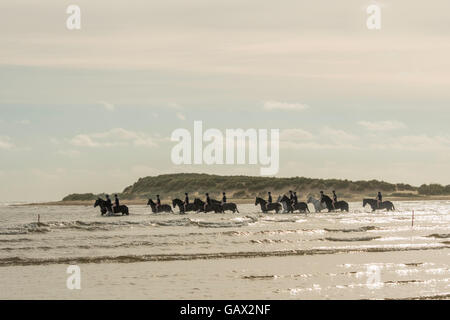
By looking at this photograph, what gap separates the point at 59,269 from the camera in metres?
21.8

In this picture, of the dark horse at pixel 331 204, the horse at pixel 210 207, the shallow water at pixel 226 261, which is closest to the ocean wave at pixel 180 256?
the shallow water at pixel 226 261

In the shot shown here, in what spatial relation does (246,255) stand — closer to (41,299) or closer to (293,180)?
(41,299)

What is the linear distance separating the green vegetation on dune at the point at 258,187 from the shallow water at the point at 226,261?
87779 millimetres

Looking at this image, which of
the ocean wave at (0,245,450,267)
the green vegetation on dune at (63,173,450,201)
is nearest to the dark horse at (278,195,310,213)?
the ocean wave at (0,245,450,267)

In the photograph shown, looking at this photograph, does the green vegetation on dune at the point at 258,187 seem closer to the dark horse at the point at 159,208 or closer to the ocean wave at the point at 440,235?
the dark horse at the point at 159,208

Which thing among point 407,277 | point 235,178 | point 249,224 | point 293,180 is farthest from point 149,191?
point 407,277

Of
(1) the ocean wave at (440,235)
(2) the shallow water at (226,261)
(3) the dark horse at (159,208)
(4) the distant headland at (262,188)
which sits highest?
(4) the distant headland at (262,188)

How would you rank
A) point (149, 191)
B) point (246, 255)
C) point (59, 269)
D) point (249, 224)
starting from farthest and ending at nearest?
point (149, 191) < point (249, 224) < point (246, 255) < point (59, 269)

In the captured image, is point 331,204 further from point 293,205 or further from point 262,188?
point 262,188

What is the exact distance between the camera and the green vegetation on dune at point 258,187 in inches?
5012

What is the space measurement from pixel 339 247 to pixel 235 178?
11332cm

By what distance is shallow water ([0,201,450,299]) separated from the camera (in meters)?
17.8

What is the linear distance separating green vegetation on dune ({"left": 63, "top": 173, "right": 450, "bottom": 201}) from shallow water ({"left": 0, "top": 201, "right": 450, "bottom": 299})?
87779 millimetres

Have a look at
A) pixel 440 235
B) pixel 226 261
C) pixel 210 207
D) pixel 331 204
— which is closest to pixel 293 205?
pixel 331 204
